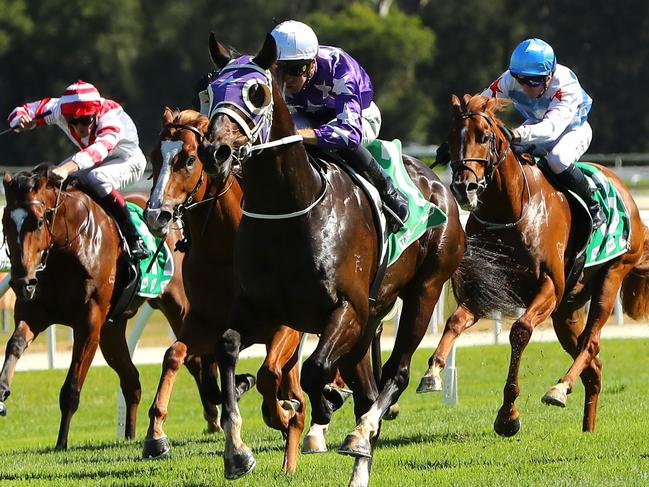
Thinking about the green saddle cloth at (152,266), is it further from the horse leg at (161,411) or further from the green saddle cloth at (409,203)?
the green saddle cloth at (409,203)

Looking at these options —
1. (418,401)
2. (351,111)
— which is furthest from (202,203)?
(418,401)

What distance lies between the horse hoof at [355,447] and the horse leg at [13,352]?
2622 millimetres

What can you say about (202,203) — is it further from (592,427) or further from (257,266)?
(592,427)

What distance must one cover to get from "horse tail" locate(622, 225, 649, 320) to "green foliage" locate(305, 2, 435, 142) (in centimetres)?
3468

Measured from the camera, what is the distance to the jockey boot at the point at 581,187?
8281mm

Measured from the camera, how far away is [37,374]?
12719mm

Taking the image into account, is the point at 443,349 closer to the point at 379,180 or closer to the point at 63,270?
the point at 379,180

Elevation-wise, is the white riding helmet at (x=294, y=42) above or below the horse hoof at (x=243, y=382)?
above

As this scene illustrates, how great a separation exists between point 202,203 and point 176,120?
66 cm

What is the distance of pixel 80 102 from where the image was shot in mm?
8914

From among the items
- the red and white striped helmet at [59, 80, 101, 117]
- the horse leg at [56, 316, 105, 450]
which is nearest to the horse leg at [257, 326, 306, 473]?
the horse leg at [56, 316, 105, 450]

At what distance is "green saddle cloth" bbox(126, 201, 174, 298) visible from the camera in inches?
366

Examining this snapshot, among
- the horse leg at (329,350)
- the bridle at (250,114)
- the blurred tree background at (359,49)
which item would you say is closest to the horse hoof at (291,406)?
Answer: the horse leg at (329,350)

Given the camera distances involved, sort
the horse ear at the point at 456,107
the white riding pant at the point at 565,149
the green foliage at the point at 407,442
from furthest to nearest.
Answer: the white riding pant at the point at 565,149 → the horse ear at the point at 456,107 → the green foliage at the point at 407,442
